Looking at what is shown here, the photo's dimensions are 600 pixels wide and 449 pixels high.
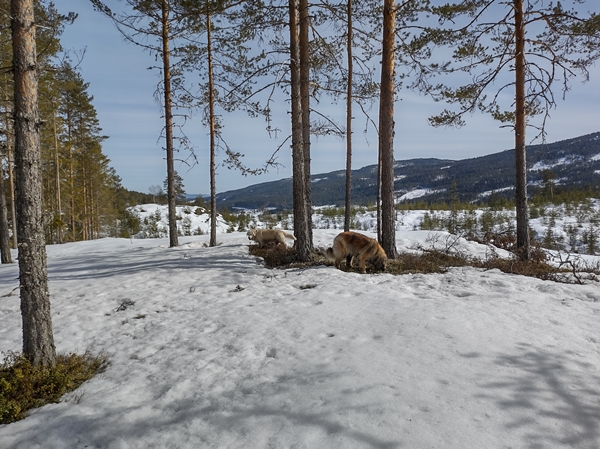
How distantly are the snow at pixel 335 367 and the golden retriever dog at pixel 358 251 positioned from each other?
106cm

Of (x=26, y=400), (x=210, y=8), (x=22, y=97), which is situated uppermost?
(x=210, y=8)

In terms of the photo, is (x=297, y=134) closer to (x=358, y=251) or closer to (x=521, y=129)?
(x=358, y=251)

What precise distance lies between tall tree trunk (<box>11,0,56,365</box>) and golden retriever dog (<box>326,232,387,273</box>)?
19.6 feet

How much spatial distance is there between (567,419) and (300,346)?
2.59 m

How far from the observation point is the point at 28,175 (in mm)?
3578

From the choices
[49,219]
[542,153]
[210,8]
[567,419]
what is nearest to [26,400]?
[49,219]

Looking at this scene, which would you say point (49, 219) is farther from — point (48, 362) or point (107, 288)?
point (107, 288)

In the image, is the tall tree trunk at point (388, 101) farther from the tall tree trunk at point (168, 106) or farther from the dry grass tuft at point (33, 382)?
the tall tree trunk at point (168, 106)

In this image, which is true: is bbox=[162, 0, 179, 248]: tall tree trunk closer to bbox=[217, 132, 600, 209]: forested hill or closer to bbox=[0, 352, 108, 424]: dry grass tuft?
bbox=[0, 352, 108, 424]: dry grass tuft

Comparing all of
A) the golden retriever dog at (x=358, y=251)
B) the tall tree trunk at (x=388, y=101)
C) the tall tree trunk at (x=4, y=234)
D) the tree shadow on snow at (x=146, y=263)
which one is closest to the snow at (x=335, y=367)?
the golden retriever dog at (x=358, y=251)

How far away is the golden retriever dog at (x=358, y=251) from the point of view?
7.84 m

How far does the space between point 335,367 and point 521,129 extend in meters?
9.15

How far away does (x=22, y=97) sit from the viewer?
355 cm

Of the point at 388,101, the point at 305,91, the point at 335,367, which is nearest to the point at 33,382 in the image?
the point at 335,367
